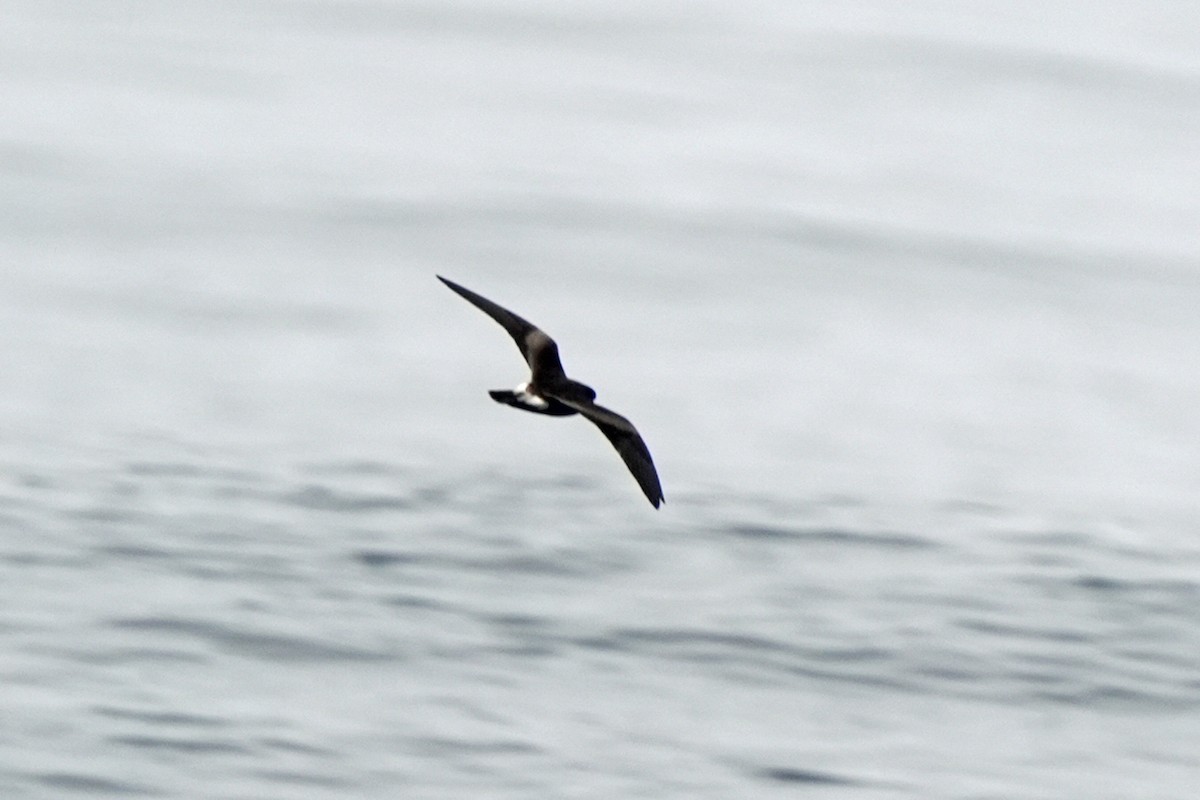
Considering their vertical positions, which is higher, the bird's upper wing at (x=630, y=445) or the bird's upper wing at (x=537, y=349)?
the bird's upper wing at (x=537, y=349)

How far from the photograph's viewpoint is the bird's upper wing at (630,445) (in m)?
7.37

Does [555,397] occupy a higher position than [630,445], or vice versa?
[555,397]

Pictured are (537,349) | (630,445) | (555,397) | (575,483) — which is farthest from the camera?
(575,483)

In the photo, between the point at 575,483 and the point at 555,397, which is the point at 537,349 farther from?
the point at 575,483

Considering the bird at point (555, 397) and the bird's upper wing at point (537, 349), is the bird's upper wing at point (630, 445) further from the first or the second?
the bird's upper wing at point (537, 349)

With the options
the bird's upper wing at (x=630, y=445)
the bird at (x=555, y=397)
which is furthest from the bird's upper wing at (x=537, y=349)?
the bird's upper wing at (x=630, y=445)

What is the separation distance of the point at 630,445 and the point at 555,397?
0.47 metres

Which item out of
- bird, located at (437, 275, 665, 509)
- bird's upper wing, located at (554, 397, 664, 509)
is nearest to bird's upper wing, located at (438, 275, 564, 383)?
bird, located at (437, 275, 665, 509)

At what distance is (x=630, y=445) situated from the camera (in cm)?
759

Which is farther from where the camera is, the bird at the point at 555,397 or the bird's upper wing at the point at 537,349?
the bird's upper wing at the point at 537,349

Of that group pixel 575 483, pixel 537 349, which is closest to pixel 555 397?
pixel 537 349

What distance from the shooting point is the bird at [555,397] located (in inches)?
293

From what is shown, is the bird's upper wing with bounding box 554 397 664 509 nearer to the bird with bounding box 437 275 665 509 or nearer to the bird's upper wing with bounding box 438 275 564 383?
the bird with bounding box 437 275 665 509

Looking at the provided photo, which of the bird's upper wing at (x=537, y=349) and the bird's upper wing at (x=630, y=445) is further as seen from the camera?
the bird's upper wing at (x=537, y=349)
